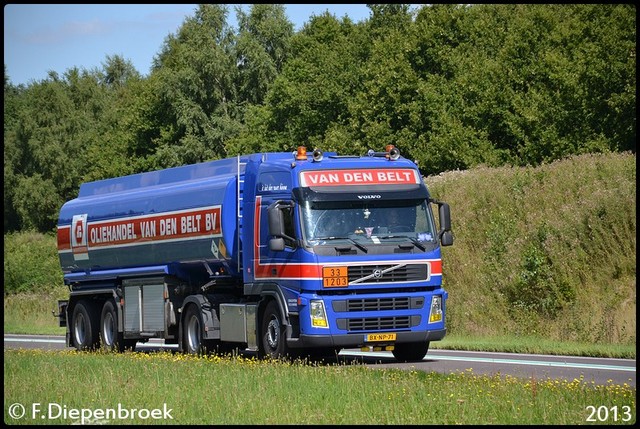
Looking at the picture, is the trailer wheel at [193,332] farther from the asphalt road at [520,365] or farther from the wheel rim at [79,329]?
the wheel rim at [79,329]

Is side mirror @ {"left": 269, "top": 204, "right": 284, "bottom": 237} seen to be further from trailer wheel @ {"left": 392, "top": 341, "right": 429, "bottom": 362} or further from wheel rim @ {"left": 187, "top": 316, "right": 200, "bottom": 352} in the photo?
wheel rim @ {"left": 187, "top": 316, "right": 200, "bottom": 352}

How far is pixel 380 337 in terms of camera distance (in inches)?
787

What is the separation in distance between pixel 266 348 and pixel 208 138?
2522 inches

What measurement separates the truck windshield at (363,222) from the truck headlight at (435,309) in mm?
1020

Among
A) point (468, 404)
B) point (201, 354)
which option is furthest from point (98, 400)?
point (201, 354)

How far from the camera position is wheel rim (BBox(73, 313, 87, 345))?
95.4 ft

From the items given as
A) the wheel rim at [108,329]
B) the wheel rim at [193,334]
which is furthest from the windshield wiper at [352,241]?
the wheel rim at [108,329]

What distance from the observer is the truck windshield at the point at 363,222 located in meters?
20.0

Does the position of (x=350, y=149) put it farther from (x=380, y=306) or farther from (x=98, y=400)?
(x=98, y=400)

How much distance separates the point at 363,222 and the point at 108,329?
1002 centimetres

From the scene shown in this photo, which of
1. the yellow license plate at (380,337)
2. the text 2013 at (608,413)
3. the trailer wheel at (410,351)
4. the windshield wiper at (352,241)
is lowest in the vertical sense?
the text 2013 at (608,413)

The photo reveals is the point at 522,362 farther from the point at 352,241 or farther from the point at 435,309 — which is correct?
the point at 352,241

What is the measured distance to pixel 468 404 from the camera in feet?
43.0

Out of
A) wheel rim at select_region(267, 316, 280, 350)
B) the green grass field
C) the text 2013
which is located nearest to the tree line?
wheel rim at select_region(267, 316, 280, 350)
